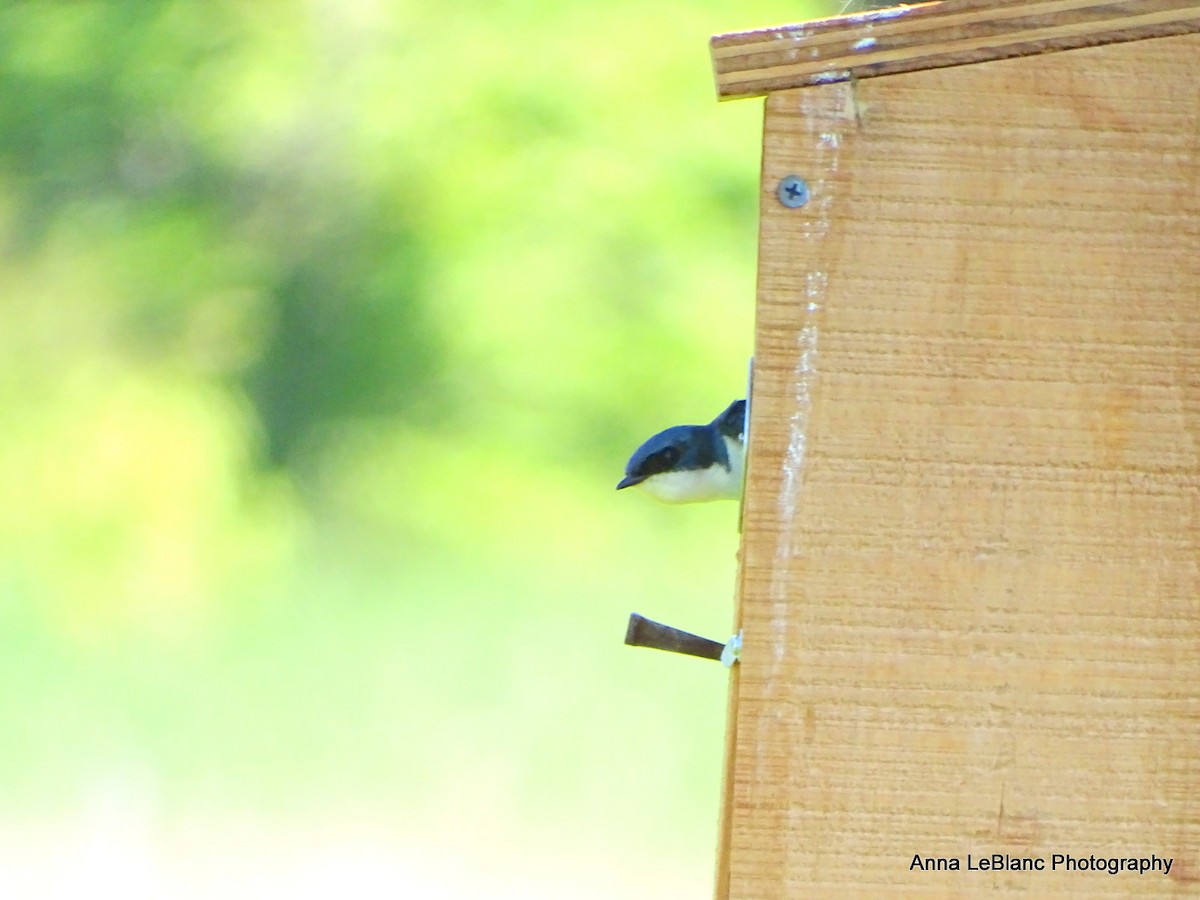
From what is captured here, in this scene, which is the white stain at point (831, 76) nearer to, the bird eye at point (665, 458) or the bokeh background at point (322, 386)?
the bird eye at point (665, 458)

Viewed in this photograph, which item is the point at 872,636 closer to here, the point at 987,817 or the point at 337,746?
the point at 987,817

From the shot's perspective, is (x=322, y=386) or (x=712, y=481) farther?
(x=322, y=386)

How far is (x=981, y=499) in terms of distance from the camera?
1.22 metres

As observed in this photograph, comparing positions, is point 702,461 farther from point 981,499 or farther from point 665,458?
point 981,499

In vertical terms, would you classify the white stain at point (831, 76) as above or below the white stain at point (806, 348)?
above

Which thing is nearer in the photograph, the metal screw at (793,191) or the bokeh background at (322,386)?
the metal screw at (793,191)

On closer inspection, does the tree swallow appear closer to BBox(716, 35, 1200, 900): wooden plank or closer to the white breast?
the white breast

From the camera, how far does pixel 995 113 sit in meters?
1.20

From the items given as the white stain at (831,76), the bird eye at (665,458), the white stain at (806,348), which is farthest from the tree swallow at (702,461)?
the white stain at (831,76)

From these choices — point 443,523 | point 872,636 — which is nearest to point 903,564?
point 872,636

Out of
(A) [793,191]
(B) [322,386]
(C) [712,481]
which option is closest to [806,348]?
(A) [793,191]

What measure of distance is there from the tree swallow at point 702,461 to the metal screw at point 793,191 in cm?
37

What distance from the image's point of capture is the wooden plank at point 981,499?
120 cm

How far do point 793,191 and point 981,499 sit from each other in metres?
0.27
